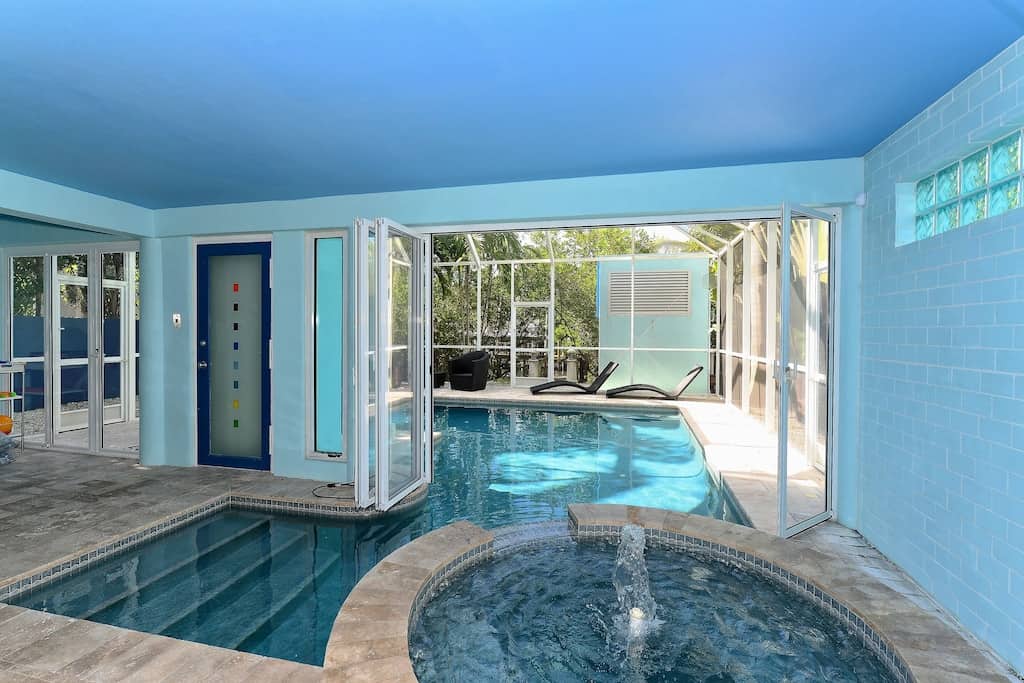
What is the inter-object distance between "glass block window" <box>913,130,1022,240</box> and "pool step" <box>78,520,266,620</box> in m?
4.63

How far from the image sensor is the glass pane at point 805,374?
434 cm

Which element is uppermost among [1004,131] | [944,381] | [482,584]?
[1004,131]

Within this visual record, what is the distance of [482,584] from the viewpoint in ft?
11.0

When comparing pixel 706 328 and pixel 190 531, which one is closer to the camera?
pixel 190 531

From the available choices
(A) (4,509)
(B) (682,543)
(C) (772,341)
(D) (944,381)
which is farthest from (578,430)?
(A) (4,509)

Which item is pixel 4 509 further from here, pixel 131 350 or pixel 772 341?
pixel 772 341

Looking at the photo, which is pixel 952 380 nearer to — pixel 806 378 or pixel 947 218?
pixel 947 218

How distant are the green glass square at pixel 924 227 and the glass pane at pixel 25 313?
8137 mm

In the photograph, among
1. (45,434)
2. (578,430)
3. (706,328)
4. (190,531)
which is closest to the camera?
(190,531)

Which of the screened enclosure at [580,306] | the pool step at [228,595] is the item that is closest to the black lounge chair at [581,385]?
the screened enclosure at [580,306]

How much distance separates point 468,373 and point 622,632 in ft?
28.9

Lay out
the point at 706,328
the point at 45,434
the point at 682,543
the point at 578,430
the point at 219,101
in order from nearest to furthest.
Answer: the point at 219,101 < the point at 682,543 < the point at 45,434 < the point at 578,430 < the point at 706,328

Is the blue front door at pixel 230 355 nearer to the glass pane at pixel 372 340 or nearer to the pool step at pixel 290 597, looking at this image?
the glass pane at pixel 372 340

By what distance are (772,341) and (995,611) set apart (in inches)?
182
